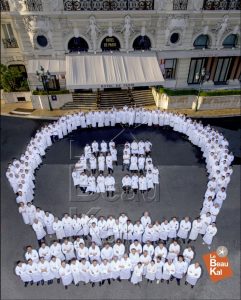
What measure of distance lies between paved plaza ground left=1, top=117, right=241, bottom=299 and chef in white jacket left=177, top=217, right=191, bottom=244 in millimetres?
719

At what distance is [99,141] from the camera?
76.9ft

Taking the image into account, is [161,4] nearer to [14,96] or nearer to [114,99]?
[114,99]

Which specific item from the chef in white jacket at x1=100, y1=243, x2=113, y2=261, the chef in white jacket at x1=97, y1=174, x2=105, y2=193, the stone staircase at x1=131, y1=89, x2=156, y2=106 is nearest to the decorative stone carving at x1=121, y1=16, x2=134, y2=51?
the stone staircase at x1=131, y1=89, x2=156, y2=106

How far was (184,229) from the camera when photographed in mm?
16719

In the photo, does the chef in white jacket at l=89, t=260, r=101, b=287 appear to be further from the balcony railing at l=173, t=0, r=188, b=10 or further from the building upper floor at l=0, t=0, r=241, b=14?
the balcony railing at l=173, t=0, r=188, b=10

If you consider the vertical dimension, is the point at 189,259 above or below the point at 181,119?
below

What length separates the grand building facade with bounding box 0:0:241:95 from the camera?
22.4m

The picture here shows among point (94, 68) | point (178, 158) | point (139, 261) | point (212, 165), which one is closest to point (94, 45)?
point (94, 68)

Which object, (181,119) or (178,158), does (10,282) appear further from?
(181,119)

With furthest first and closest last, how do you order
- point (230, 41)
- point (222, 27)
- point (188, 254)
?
1. point (230, 41)
2. point (222, 27)
3. point (188, 254)

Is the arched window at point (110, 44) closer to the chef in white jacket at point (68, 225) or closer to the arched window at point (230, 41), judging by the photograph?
the arched window at point (230, 41)

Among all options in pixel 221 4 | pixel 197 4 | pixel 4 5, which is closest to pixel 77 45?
pixel 4 5

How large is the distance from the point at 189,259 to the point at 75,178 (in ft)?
26.6

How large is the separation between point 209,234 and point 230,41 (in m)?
17.1
